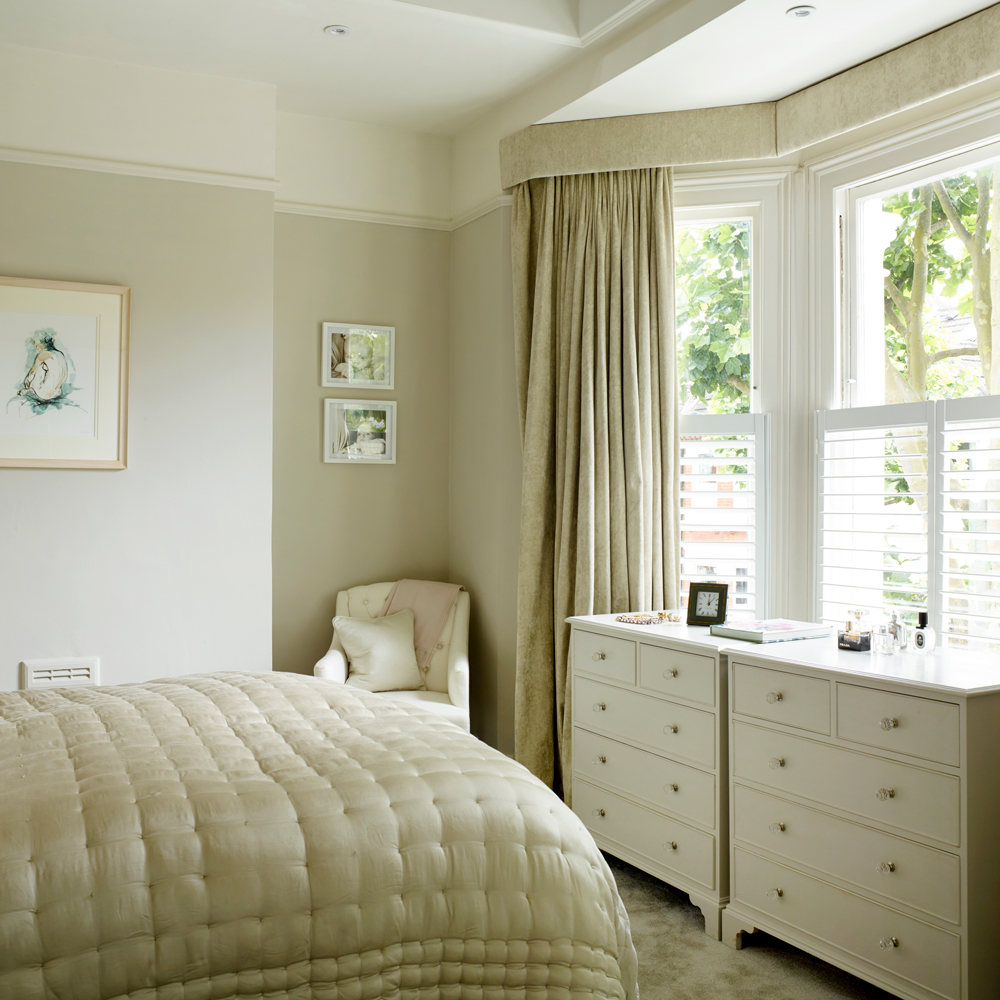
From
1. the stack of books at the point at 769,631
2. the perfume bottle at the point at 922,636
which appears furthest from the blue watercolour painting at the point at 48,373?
the perfume bottle at the point at 922,636

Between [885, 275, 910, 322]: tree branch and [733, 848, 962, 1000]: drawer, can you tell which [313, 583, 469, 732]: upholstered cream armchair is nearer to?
[733, 848, 962, 1000]: drawer

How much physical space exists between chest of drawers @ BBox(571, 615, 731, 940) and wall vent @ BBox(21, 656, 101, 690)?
1.81 meters

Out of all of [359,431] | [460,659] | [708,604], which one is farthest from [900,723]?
[359,431]

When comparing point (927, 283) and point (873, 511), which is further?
point (873, 511)

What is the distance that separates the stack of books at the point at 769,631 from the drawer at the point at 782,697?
16 cm

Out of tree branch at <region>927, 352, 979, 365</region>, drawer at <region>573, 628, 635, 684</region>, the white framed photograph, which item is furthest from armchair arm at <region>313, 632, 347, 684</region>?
tree branch at <region>927, 352, 979, 365</region>

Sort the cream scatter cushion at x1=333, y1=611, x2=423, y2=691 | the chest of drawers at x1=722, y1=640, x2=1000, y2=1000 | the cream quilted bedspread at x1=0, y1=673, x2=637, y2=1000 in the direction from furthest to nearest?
1. the cream scatter cushion at x1=333, y1=611, x2=423, y2=691
2. the chest of drawers at x1=722, y1=640, x2=1000, y2=1000
3. the cream quilted bedspread at x1=0, y1=673, x2=637, y2=1000

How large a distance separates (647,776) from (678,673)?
0.39 m

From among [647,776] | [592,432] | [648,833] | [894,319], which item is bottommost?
[648,833]

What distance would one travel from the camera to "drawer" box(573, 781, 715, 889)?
2801 mm

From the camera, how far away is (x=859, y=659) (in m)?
2.52

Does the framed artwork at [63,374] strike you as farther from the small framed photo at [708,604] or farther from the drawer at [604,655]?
the small framed photo at [708,604]

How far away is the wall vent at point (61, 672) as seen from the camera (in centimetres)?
343

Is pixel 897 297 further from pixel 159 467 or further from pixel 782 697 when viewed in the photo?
pixel 159 467
